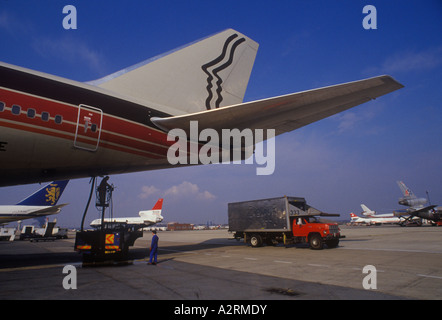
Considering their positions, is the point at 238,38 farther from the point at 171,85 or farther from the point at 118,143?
the point at 118,143

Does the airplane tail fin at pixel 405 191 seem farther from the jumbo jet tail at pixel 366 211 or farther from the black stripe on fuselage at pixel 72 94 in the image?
the black stripe on fuselage at pixel 72 94

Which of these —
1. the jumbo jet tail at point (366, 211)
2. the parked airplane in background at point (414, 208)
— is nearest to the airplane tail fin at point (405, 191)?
the parked airplane in background at point (414, 208)

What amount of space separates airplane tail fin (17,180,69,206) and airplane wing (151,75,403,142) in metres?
26.9

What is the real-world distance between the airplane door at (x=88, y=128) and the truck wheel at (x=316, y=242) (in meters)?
13.3

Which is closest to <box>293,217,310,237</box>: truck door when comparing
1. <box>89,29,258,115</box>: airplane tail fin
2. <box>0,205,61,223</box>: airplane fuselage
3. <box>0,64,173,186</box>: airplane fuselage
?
<box>89,29,258,115</box>: airplane tail fin

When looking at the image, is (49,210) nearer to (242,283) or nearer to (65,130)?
(65,130)

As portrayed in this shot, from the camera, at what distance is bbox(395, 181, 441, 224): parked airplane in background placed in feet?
147

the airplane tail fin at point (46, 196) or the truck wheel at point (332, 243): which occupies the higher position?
the airplane tail fin at point (46, 196)

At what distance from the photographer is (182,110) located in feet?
38.5

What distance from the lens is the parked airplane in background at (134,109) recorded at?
7.55m

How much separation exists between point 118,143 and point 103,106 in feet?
4.53

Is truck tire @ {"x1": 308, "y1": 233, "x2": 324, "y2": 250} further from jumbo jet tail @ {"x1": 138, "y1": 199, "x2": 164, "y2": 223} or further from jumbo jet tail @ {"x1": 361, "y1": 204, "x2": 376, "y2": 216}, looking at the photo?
jumbo jet tail @ {"x1": 361, "y1": 204, "x2": 376, "y2": 216}

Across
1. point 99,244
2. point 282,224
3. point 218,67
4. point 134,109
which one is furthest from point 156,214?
point 134,109

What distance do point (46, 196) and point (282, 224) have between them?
28.0 metres
